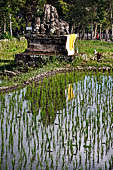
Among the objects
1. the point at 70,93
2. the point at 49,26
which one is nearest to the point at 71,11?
the point at 49,26

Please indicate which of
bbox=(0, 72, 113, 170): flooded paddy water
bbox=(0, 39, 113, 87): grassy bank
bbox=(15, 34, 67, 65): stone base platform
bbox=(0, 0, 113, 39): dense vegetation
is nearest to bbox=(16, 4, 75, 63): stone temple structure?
bbox=(15, 34, 67, 65): stone base platform

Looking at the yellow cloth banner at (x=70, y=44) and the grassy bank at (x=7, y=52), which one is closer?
→ the yellow cloth banner at (x=70, y=44)

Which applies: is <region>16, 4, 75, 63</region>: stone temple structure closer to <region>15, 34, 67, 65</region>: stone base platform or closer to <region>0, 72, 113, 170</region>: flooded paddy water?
<region>15, 34, 67, 65</region>: stone base platform

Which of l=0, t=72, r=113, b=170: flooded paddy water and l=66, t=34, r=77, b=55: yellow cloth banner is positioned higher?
l=66, t=34, r=77, b=55: yellow cloth banner

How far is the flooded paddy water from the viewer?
744 centimetres

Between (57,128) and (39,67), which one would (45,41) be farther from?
(57,128)

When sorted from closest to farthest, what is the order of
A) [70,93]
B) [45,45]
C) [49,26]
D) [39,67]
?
[70,93], [39,67], [45,45], [49,26]

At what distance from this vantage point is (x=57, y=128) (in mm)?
9297

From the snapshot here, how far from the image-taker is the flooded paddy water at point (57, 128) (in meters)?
7.44

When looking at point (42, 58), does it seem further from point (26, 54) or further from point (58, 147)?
point (58, 147)

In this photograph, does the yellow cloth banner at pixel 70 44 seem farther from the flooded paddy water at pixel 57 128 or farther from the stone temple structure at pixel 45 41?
the flooded paddy water at pixel 57 128

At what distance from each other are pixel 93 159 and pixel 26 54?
12.0 m

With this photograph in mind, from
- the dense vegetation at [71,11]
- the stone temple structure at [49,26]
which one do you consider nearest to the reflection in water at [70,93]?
the stone temple structure at [49,26]

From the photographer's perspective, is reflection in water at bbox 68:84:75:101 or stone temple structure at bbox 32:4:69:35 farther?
stone temple structure at bbox 32:4:69:35
